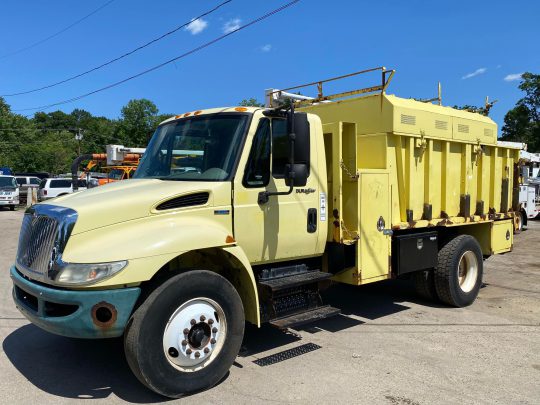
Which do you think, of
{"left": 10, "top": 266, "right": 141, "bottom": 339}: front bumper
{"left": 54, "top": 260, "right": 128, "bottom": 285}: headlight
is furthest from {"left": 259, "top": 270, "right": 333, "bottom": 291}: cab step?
{"left": 54, "top": 260, "right": 128, "bottom": 285}: headlight

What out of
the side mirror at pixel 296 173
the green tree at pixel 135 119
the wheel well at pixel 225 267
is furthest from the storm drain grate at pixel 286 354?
the green tree at pixel 135 119

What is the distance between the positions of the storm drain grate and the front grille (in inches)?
89.3

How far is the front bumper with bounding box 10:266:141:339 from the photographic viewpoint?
3.62 m

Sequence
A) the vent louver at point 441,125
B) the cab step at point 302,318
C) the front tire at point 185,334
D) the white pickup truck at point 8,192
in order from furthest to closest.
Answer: the white pickup truck at point 8,192
the vent louver at point 441,125
the cab step at point 302,318
the front tire at point 185,334

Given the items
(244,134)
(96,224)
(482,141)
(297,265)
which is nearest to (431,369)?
(297,265)

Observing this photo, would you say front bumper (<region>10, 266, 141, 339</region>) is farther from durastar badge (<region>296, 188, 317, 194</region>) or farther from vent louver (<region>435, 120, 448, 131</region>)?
vent louver (<region>435, 120, 448, 131</region>)

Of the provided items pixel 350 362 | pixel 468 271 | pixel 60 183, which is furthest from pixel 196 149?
pixel 60 183

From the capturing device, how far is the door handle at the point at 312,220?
5199mm

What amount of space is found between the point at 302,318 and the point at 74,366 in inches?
91.7

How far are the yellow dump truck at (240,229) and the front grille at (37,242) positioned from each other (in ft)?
0.07

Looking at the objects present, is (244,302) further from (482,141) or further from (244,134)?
(482,141)

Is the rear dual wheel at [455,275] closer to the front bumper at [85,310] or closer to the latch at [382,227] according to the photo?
the latch at [382,227]

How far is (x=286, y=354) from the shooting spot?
5020 millimetres

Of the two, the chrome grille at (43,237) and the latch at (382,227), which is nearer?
the chrome grille at (43,237)
